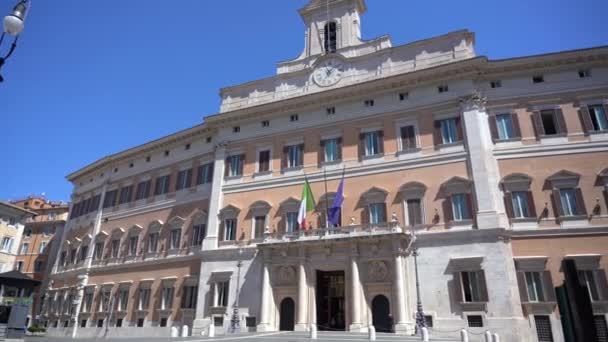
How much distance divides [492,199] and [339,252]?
28.3 ft

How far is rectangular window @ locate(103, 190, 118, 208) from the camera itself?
121ft

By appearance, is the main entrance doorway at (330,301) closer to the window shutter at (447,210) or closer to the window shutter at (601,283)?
the window shutter at (447,210)

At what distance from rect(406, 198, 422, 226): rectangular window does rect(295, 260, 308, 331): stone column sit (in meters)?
6.68

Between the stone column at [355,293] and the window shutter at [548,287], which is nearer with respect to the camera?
the window shutter at [548,287]

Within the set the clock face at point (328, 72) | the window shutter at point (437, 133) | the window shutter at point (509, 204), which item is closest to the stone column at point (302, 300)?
the window shutter at point (437, 133)

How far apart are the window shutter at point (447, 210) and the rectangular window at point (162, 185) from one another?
21.8 metres

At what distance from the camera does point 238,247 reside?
2619 cm

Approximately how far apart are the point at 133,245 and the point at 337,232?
63.4ft

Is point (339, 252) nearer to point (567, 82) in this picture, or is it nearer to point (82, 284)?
point (567, 82)

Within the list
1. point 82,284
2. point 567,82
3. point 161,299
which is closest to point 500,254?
point 567,82

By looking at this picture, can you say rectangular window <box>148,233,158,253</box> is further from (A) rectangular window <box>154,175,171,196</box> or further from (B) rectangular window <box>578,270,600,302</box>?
(B) rectangular window <box>578,270,600,302</box>

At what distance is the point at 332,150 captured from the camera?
85.5 feet

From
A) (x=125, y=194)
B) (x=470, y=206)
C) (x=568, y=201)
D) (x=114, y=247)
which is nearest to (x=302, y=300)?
(x=470, y=206)

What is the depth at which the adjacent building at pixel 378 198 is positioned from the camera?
65.2 ft
